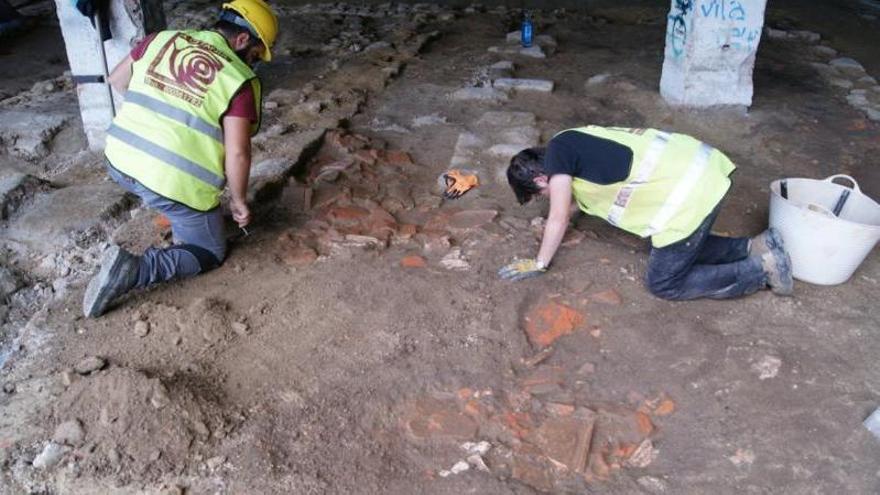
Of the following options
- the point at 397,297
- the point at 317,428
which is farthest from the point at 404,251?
the point at 317,428

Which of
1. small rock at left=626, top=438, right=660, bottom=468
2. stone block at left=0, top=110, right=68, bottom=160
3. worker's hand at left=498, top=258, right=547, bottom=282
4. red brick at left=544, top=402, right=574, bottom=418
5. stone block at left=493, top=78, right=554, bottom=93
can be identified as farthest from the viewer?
stone block at left=493, top=78, right=554, bottom=93

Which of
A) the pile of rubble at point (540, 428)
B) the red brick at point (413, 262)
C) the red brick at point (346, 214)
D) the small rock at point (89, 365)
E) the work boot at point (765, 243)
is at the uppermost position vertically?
the work boot at point (765, 243)

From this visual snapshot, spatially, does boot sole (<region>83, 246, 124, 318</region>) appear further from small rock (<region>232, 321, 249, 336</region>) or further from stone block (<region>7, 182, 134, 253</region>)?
stone block (<region>7, 182, 134, 253</region>)

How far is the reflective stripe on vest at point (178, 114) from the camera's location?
3.19 m

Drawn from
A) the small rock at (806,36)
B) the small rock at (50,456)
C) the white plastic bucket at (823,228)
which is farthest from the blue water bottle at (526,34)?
the small rock at (50,456)

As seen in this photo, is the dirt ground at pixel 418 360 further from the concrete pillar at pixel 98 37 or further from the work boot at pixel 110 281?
the concrete pillar at pixel 98 37

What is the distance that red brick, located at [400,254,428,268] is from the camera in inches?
145

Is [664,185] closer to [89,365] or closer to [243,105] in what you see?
[243,105]

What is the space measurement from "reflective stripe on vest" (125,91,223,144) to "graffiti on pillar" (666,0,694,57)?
371cm

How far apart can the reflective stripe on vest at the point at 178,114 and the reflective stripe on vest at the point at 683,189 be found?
2.03 metres

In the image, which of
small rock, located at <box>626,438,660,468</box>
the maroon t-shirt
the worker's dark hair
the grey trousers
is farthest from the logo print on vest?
small rock, located at <box>626,438,660,468</box>

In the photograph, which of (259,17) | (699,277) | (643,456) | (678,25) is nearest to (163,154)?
(259,17)

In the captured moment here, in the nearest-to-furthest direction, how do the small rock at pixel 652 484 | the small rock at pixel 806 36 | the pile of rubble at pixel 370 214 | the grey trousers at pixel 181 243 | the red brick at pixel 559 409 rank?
1. the small rock at pixel 652 484
2. the red brick at pixel 559 409
3. the grey trousers at pixel 181 243
4. the pile of rubble at pixel 370 214
5. the small rock at pixel 806 36

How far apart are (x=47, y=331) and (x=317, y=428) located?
4.45 feet
